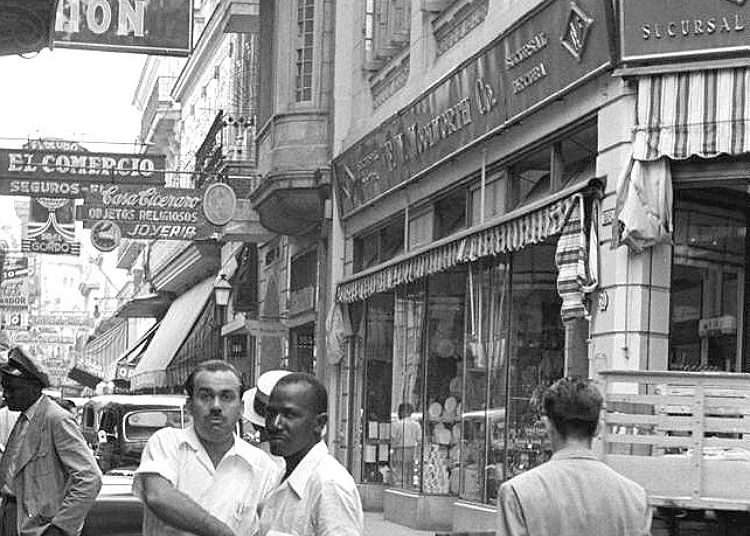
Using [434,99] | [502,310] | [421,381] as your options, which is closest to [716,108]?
[502,310]

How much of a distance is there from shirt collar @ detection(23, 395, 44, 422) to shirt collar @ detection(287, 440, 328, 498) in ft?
10.2

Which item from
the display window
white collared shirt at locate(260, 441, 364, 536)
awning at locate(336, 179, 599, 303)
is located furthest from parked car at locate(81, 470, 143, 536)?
the display window

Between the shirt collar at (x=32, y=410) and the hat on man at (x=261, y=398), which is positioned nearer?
the hat on man at (x=261, y=398)

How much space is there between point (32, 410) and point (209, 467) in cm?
225

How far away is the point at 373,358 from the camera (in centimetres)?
2609

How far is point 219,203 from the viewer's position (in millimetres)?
32250

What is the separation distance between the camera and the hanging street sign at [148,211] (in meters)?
31.5

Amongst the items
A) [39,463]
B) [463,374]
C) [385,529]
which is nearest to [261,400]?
[39,463]

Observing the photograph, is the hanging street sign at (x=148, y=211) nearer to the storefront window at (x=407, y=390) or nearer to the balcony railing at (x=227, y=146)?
the balcony railing at (x=227, y=146)

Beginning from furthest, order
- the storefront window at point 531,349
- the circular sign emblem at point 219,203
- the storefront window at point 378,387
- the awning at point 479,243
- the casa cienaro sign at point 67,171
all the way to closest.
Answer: the circular sign emblem at point 219,203, the casa cienaro sign at point 67,171, the storefront window at point 378,387, the storefront window at point 531,349, the awning at point 479,243

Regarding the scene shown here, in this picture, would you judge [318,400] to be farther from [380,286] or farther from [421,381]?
[380,286]

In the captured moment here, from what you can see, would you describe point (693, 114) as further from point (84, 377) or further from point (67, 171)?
point (84, 377)

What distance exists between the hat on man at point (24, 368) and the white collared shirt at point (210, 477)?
2140mm

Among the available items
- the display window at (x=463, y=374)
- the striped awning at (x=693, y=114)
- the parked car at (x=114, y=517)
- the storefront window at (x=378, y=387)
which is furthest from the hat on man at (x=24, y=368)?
the storefront window at (x=378, y=387)
